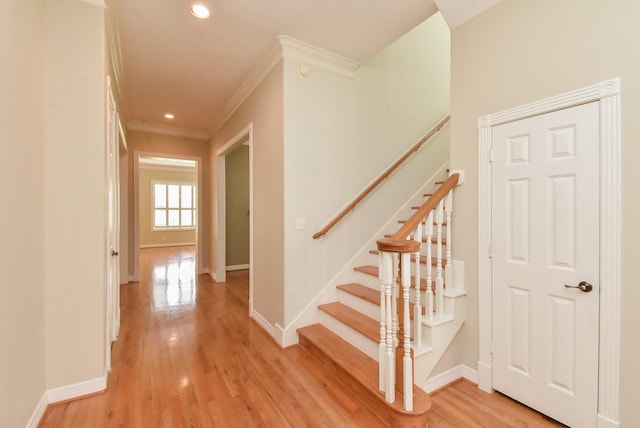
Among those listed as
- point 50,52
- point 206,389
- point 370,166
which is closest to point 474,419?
point 206,389

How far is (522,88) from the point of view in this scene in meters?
1.82

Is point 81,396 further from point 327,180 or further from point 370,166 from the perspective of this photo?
point 370,166

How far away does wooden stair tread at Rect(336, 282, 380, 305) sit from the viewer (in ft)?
8.10

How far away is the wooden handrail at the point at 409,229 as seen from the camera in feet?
5.20

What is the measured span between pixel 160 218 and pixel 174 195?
3.00 ft

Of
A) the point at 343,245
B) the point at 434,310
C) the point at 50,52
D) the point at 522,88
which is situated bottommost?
the point at 434,310

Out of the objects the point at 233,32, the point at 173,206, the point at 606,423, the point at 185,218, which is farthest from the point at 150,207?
the point at 606,423

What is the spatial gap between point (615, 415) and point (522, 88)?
1.92 metres

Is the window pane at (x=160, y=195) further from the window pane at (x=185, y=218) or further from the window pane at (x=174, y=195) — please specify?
the window pane at (x=185, y=218)

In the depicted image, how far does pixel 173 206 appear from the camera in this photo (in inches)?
386

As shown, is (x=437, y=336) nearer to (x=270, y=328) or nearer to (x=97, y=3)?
(x=270, y=328)

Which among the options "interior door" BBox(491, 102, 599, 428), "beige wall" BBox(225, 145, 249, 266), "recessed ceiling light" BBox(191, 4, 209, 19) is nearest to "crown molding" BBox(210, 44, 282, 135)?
"recessed ceiling light" BBox(191, 4, 209, 19)

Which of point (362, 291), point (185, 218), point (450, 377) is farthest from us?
point (185, 218)

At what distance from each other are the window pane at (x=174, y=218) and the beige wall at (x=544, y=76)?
9782mm
